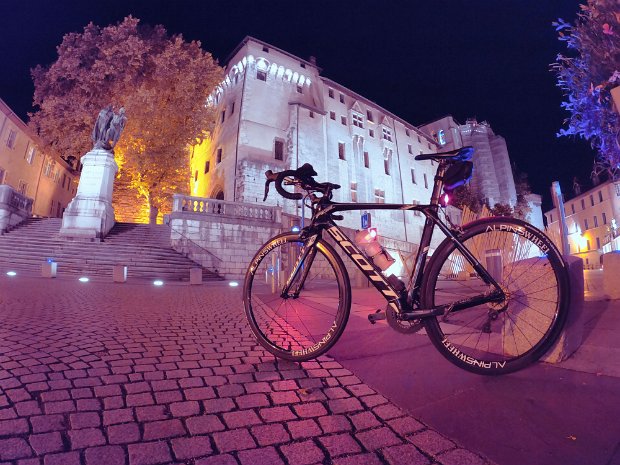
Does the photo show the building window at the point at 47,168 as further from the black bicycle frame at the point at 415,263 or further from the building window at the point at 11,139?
the black bicycle frame at the point at 415,263

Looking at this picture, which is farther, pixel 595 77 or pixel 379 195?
pixel 379 195

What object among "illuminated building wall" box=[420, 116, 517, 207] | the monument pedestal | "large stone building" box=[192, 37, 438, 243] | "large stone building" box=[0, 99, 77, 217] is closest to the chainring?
the monument pedestal

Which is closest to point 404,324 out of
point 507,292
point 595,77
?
point 507,292

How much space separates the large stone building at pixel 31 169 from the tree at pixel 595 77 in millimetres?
27396

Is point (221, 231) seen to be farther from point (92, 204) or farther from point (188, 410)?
point (188, 410)

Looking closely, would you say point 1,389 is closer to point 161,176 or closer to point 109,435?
point 109,435

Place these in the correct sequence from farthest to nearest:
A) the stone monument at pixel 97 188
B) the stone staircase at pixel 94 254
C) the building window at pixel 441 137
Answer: the building window at pixel 441 137
the stone monument at pixel 97 188
the stone staircase at pixel 94 254

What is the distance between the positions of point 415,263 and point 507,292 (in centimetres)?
63

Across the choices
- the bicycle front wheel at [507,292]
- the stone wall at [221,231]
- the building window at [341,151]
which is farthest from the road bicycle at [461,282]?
the building window at [341,151]

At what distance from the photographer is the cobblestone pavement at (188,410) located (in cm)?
128

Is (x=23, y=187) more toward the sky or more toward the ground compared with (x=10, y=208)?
more toward the sky

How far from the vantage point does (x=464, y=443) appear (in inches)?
53.6

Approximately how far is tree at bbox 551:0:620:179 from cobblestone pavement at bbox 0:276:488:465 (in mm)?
7801

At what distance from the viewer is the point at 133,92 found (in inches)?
810
